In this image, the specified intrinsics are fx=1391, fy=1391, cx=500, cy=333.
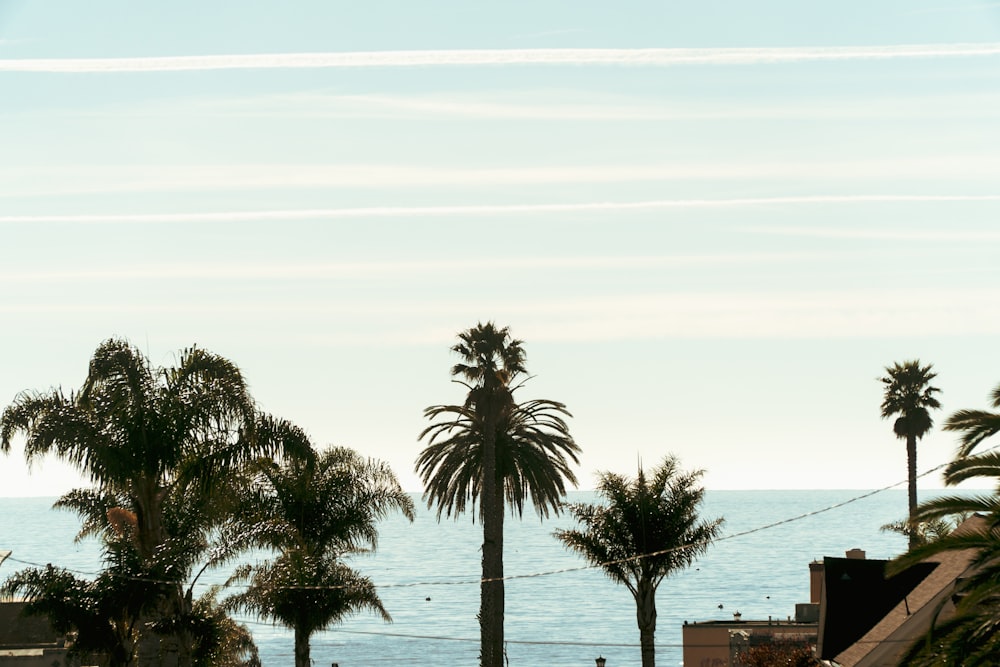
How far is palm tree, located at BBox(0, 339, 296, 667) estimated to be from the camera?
3741 centimetres

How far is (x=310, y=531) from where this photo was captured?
154 ft

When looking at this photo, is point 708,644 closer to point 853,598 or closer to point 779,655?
point 779,655

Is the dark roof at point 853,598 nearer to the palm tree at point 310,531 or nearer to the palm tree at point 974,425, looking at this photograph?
the palm tree at point 974,425

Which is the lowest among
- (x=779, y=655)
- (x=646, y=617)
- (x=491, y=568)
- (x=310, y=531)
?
(x=779, y=655)

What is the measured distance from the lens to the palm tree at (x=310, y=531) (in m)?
42.9

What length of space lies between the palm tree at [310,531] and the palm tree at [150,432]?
197 cm

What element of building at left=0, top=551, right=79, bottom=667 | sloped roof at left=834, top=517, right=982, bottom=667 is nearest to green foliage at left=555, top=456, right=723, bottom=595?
sloped roof at left=834, top=517, right=982, bottom=667

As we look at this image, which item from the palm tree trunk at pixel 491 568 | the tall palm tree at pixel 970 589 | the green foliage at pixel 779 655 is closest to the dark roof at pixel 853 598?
the green foliage at pixel 779 655

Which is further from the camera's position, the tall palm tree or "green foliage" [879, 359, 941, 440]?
"green foliage" [879, 359, 941, 440]

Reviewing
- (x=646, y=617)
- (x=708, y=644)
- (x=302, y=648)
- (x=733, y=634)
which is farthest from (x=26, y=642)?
(x=708, y=644)

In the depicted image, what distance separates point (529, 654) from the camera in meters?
161

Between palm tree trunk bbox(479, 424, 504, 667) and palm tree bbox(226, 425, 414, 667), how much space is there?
16.1 feet

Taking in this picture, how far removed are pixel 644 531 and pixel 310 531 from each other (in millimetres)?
13216

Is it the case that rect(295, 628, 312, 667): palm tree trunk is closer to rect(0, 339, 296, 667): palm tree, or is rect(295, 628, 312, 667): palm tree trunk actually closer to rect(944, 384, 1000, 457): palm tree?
rect(0, 339, 296, 667): palm tree
